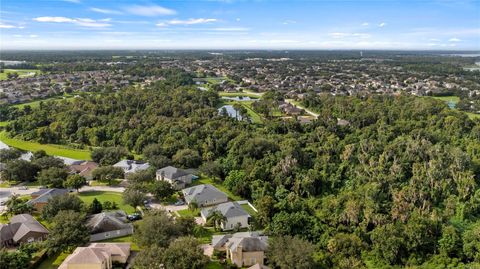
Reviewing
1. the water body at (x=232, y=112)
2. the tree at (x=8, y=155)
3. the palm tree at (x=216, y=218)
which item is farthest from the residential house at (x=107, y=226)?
the water body at (x=232, y=112)

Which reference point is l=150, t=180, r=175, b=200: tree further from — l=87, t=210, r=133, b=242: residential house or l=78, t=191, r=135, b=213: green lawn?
l=87, t=210, r=133, b=242: residential house

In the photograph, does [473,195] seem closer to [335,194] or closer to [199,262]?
[335,194]

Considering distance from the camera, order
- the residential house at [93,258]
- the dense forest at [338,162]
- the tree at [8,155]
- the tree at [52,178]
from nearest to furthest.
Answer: the residential house at [93,258] < the dense forest at [338,162] < the tree at [52,178] < the tree at [8,155]

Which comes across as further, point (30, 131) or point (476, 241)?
point (30, 131)

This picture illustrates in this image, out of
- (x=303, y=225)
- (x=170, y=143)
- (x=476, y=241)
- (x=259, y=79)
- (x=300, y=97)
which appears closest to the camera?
(x=476, y=241)

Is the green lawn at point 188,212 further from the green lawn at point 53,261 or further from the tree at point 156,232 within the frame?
the green lawn at point 53,261

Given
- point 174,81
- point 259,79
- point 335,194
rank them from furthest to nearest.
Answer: point 259,79 → point 174,81 → point 335,194

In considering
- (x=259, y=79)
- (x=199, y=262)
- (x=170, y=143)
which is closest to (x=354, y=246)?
(x=199, y=262)
